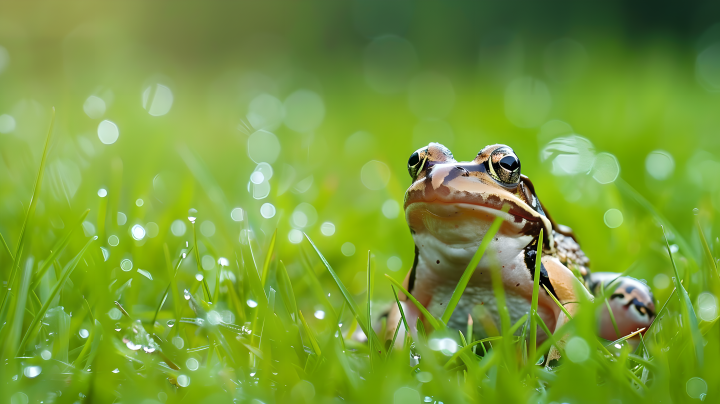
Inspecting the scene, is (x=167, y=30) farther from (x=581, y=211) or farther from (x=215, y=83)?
(x=581, y=211)

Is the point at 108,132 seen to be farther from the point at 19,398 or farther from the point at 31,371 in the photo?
the point at 19,398

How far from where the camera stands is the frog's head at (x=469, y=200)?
133 centimetres

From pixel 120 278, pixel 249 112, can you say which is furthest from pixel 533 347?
pixel 249 112

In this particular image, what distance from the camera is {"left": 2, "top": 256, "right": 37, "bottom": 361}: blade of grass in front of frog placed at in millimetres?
1050

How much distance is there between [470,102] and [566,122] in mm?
1140

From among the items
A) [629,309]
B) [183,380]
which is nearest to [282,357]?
[183,380]

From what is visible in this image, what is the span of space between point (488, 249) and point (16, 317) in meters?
1.00

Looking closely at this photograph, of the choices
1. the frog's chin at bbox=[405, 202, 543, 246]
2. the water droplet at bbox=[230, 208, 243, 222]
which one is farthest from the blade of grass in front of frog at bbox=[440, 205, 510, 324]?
the water droplet at bbox=[230, 208, 243, 222]

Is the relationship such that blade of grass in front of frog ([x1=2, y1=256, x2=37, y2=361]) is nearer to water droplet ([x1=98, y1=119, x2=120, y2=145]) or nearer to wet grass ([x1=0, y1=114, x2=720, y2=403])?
wet grass ([x1=0, y1=114, x2=720, y2=403])

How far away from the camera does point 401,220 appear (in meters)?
2.50

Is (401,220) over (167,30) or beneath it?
beneath

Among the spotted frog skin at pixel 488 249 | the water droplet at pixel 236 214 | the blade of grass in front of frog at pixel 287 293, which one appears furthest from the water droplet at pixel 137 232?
the spotted frog skin at pixel 488 249

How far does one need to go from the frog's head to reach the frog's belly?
166 mm

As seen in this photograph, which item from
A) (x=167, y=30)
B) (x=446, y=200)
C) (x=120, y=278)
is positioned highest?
(x=167, y=30)
